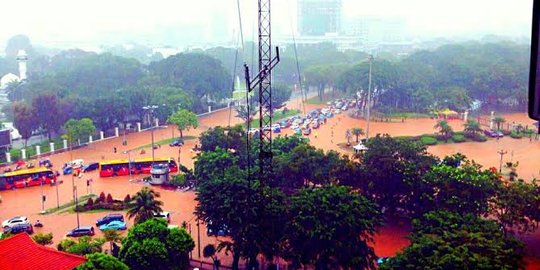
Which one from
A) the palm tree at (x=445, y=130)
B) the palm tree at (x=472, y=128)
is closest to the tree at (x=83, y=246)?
the palm tree at (x=445, y=130)

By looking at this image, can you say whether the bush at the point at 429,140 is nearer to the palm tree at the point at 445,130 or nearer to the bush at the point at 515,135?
the palm tree at the point at 445,130

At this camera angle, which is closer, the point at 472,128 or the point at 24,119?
the point at 24,119

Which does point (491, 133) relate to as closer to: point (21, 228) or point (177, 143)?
point (177, 143)

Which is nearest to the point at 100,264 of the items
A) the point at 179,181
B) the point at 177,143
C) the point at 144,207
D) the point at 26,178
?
the point at 144,207

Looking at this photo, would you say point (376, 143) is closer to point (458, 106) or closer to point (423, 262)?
point (423, 262)

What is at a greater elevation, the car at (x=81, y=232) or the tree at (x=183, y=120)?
the tree at (x=183, y=120)

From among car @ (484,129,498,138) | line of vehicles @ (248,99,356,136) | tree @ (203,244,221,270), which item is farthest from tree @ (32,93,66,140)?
car @ (484,129,498,138)
